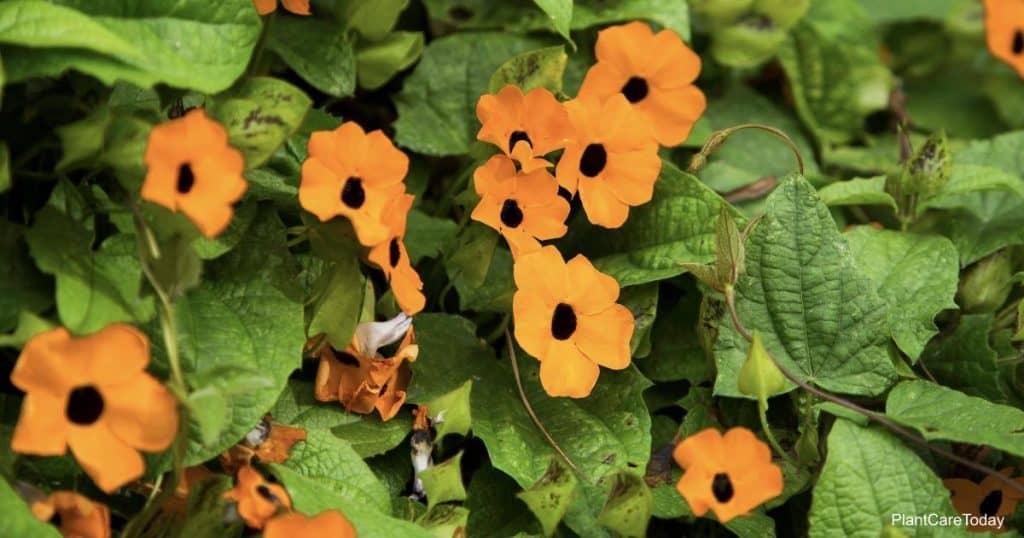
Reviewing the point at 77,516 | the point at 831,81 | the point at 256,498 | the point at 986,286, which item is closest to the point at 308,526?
the point at 256,498

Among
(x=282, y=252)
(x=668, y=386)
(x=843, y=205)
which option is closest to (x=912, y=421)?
(x=668, y=386)

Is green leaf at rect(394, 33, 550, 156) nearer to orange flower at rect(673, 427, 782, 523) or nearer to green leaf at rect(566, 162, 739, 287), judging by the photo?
green leaf at rect(566, 162, 739, 287)

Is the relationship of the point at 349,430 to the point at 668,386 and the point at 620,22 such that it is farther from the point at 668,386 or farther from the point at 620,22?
the point at 620,22

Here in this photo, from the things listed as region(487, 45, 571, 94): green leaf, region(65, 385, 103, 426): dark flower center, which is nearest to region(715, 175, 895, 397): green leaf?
region(487, 45, 571, 94): green leaf

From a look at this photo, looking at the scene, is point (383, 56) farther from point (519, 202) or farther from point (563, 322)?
point (563, 322)

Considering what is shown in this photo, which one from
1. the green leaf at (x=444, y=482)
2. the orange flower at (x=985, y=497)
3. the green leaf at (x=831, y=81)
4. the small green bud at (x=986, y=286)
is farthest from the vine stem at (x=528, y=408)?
the green leaf at (x=831, y=81)

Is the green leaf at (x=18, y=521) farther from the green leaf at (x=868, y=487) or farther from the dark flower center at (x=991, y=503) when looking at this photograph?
the dark flower center at (x=991, y=503)
